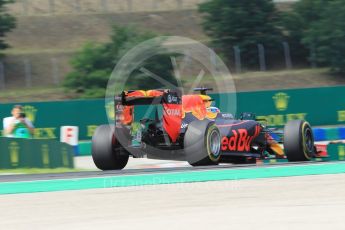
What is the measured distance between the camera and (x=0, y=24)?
4050 centimetres

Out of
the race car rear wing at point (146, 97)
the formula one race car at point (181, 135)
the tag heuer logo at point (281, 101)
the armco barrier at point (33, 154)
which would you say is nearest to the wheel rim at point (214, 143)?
the formula one race car at point (181, 135)

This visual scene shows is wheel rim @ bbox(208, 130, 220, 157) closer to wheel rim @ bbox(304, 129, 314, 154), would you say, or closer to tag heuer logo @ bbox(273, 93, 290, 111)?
wheel rim @ bbox(304, 129, 314, 154)

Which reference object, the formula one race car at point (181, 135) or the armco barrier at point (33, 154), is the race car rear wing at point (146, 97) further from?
the armco barrier at point (33, 154)

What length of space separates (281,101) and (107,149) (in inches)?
495

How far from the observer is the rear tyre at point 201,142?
36.9 ft

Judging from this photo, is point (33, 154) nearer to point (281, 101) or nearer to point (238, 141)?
point (238, 141)

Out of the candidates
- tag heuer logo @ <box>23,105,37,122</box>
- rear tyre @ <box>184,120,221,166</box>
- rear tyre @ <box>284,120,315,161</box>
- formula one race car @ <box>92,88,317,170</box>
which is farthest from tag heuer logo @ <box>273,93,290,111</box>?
rear tyre @ <box>184,120,221,166</box>

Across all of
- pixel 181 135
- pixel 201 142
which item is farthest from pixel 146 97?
pixel 201 142

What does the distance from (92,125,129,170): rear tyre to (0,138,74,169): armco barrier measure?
2114mm

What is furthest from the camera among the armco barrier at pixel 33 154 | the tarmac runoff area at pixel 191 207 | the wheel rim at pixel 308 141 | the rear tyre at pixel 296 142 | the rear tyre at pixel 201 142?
the armco barrier at pixel 33 154

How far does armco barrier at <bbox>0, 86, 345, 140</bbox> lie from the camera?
2186 cm

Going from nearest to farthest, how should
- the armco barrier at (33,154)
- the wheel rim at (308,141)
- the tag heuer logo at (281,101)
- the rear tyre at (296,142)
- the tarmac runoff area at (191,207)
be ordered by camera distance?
1. the tarmac runoff area at (191,207)
2. the rear tyre at (296,142)
3. the wheel rim at (308,141)
4. the armco barrier at (33,154)
5. the tag heuer logo at (281,101)

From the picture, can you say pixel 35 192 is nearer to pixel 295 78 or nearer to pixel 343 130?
pixel 343 130

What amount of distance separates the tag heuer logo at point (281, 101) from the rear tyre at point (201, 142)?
40.3 feet
